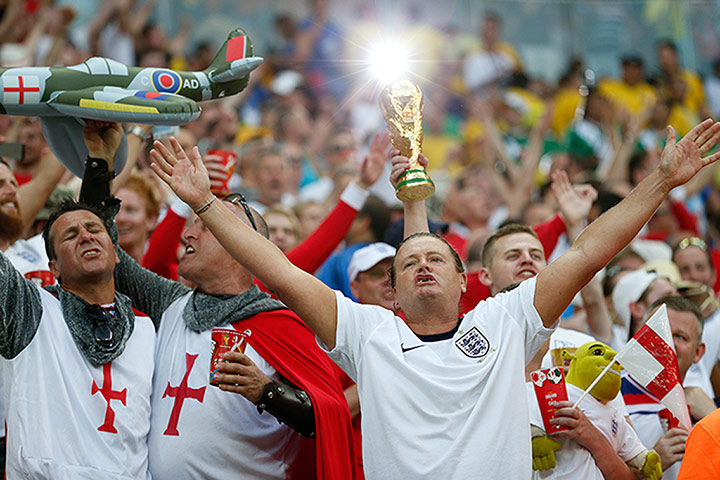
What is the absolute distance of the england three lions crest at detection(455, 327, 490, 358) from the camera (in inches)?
141

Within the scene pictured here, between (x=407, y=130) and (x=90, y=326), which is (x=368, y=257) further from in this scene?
(x=90, y=326)

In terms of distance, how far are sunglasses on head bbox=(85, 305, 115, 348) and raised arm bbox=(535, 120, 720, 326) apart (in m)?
1.75

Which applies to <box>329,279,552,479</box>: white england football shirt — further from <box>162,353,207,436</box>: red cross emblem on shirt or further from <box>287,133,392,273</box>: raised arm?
<box>287,133,392,273</box>: raised arm

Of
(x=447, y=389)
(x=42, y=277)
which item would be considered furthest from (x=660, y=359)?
(x=42, y=277)

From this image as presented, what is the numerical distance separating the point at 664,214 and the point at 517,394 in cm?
557

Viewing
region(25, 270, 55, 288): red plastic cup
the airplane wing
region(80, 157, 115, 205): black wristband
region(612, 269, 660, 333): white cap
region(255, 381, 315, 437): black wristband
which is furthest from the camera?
region(612, 269, 660, 333): white cap

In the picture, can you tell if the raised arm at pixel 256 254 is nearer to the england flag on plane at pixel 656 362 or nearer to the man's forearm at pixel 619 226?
the man's forearm at pixel 619 226

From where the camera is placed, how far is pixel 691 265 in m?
6.73

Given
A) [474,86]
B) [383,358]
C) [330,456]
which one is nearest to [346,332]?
[383,358]

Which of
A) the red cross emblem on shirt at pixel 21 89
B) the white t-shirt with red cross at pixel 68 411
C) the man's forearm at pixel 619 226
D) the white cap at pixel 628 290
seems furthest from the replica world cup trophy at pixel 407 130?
the white cap at pixel 628 290

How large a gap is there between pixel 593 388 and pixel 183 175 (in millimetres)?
1903

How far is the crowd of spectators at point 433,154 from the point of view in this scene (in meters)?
5.22

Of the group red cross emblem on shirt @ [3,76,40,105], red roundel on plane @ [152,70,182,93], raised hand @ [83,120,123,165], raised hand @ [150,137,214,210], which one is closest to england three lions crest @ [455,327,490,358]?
raised hand @ [150,137,214,210]

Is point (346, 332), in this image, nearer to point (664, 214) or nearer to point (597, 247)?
point (597, 247)
